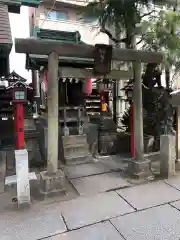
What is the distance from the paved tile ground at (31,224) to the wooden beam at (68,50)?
295cm

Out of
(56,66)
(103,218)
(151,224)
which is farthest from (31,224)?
(56,66)

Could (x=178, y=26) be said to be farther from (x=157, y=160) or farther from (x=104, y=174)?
(x=104, y=174)

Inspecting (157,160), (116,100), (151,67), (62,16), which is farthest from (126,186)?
(62,16)

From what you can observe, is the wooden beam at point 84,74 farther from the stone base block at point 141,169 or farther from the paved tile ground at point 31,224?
the paved tile ground at point 31,224

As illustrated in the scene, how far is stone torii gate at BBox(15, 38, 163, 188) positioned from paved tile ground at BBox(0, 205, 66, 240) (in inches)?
35.5

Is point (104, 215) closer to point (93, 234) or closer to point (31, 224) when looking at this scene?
point (93, 234)

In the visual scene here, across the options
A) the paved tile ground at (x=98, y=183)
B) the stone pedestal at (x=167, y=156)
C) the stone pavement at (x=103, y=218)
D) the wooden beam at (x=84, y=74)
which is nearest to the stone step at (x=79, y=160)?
the paved tile ground at (x=98, y=183)

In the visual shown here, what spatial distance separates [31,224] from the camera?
317 cm

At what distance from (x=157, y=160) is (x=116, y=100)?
533cm

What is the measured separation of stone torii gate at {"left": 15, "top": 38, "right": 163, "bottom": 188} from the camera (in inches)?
152

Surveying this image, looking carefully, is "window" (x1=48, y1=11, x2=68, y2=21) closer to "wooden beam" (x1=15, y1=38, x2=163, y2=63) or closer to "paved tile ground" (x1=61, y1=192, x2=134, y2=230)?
"wooden beam" (x1=15, y1=38, x2=163, y2=63)

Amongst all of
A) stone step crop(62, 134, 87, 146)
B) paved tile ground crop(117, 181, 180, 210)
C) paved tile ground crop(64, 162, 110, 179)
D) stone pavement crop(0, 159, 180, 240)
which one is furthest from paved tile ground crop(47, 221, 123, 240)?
stone step crop(62, 134, 87, 146)

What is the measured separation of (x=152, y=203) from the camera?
3.74 m

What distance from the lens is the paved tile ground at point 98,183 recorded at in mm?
4320
